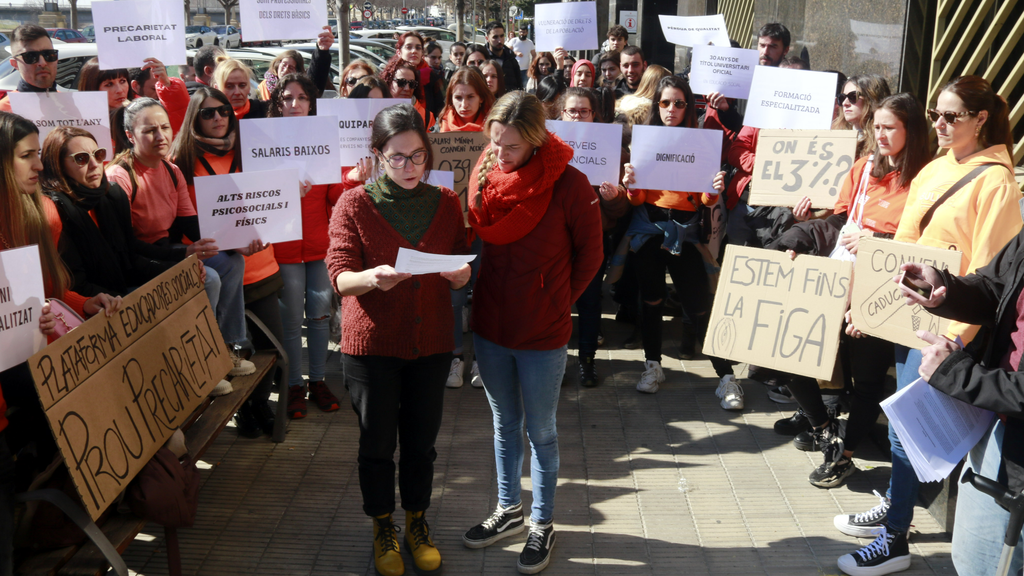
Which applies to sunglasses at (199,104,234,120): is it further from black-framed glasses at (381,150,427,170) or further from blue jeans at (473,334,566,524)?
blue jeans at (473,334,566,524)

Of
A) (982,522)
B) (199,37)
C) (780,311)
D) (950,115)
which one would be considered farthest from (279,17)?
(199,37)

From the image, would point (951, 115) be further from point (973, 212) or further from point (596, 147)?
point (596, 147)

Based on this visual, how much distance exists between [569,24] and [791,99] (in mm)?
4353

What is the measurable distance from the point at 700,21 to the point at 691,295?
327 centimetres

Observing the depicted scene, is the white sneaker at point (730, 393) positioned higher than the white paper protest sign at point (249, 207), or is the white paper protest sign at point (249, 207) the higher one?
the white paper protest sign at point (249, 207)

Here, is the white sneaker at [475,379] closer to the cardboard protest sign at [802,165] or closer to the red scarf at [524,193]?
the cardboard protest sign at [802,165]

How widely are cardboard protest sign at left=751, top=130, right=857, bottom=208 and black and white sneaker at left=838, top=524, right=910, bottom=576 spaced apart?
6.21ft

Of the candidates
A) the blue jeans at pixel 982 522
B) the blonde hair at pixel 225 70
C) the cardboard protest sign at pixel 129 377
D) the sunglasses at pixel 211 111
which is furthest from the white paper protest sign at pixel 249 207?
the blue jeans at pixel 982 522

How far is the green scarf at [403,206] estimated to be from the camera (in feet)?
11.1

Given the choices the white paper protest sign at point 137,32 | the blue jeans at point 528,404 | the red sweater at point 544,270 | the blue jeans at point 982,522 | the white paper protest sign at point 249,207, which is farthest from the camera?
Answer: the white paper protest sign at point 137,32

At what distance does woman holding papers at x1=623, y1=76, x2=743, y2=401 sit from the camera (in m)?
5.59

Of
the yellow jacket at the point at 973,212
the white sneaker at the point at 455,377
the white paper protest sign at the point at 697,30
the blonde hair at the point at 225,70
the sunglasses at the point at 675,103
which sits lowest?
the white sneaker at the point at 455,377

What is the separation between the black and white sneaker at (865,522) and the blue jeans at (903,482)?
23 centimetres

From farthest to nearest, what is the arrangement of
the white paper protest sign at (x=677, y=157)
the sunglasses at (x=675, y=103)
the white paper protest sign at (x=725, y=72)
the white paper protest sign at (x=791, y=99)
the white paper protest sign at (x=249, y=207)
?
the white paper protest sign at (x=725, y=72), the sunglasses at (x=675, y=103), the white paper protest sign at (x=791, y=99), the white paper protest sign at (x=677, y=157), the white paper protest sign at (x=249, y=207)
